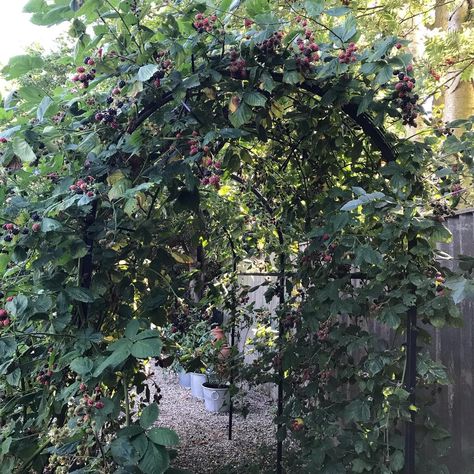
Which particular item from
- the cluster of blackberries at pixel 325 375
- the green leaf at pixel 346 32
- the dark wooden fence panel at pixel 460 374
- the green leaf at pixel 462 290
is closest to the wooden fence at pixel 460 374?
the dark wooden fence panel at pixel 460 374

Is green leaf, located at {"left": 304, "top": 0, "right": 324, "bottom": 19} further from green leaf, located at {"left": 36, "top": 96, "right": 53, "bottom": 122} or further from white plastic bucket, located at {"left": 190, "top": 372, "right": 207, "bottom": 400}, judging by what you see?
white plastic bucket, located at {"left": 190, "top": 372, "right": 207, "bottom": 400}

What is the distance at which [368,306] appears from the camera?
5.79 ft

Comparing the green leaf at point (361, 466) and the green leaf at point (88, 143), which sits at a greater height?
the green leaf at point (88, 143)

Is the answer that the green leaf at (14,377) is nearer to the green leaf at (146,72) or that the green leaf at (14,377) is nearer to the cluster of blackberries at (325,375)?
the green leaf at (146,72)

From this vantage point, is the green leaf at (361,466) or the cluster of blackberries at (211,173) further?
the green leaf at (361,466)

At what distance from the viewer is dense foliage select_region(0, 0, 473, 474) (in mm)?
1345

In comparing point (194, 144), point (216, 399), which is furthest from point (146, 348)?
point (216, 399)

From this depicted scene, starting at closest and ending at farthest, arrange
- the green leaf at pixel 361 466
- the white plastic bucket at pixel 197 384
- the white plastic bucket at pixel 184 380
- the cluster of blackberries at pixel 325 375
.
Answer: the green leaf at pixel 361 466 → the cluster of blackberries at pixel 325 375 → the white plastic bucket at pixel 197 384 → the white plastic bucket at pixel 184 380

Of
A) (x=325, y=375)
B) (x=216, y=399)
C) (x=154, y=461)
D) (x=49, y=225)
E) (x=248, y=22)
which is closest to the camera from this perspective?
(x=154, y=461)

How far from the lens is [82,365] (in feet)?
4.19

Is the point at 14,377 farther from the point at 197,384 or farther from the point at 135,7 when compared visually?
the point at 197,384

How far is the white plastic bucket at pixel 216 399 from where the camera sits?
4.48m

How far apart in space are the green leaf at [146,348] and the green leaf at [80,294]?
21 cm

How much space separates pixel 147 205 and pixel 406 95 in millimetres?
978
